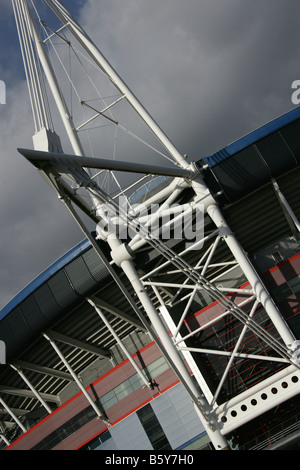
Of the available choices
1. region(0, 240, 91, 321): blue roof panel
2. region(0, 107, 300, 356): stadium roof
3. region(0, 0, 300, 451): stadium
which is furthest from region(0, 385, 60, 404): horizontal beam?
region(0, 107, 300, 356): stadium roof

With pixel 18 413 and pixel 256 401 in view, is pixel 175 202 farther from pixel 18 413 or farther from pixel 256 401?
pixel 18 413

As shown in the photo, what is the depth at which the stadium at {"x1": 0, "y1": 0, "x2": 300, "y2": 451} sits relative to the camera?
17.7m

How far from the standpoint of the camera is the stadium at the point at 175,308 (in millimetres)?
17719

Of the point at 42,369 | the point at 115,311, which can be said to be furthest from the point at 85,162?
the point at 42,369

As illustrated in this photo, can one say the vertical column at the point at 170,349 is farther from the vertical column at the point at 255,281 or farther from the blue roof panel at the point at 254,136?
the blue roof panel at the point at 254,136

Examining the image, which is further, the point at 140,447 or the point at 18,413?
the point at 18,413

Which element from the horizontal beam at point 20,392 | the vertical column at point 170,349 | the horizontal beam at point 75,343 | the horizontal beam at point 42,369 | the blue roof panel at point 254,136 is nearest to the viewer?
the vertical column at point 170,349

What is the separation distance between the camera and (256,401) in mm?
18094

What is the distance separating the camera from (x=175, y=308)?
24.2m

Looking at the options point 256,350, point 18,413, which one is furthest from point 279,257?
point 18,413

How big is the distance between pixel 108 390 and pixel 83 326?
4739 millimetres

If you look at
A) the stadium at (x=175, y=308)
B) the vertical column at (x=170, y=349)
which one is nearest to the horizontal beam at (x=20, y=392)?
the stadium at (x=175, y=308)

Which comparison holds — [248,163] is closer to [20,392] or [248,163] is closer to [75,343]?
[75,343]

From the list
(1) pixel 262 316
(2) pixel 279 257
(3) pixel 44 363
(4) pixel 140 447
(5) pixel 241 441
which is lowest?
(5) pixel 241 441
